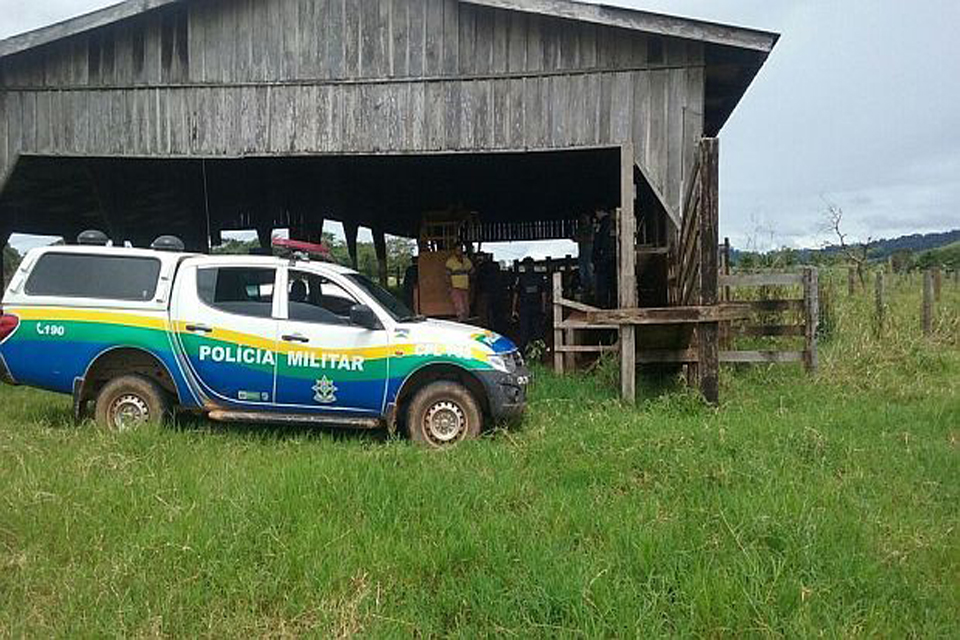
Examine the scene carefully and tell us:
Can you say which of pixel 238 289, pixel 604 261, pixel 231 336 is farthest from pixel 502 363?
pixel 604 261

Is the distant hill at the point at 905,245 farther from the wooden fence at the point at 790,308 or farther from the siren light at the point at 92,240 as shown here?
the siren light at the point at 92,240

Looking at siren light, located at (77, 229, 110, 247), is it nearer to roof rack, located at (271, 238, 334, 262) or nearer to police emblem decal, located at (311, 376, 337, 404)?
roof rack, located at (271, 238, 334, 262)

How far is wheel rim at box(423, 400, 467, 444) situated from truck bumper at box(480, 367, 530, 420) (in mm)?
298

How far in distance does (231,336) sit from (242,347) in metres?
0.15

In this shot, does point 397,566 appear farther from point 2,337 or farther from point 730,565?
point 2,337

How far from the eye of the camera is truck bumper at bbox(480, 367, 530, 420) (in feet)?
23.8

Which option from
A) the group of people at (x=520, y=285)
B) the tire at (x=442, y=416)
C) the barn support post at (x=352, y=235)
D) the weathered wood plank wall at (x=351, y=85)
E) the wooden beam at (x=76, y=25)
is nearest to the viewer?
the tire at (x=442, y=416)

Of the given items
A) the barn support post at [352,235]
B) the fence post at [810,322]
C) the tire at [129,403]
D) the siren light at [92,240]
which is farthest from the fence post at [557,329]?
the barn support post at [352,235]

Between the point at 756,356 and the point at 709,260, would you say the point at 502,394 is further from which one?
the point at 756,356

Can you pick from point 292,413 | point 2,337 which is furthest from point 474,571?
point 2,337

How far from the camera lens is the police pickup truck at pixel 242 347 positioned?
7262mm

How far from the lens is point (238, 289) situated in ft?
25.0

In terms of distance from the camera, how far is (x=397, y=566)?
424 centimetres

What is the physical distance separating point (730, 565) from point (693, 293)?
5625 mm
